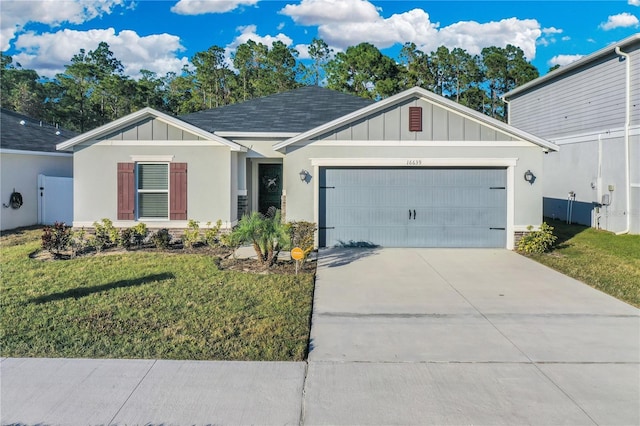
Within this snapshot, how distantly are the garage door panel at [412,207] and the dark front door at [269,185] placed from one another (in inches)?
134

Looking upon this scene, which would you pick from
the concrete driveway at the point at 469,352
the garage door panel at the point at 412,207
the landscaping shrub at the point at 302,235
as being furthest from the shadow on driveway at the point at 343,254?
the concrete driveway at the point at 469,352

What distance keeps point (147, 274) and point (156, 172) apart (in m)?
4.27

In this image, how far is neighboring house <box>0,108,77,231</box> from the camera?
547 inches

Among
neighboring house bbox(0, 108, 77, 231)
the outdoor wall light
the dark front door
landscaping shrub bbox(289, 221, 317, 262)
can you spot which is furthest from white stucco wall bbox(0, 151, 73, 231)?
the outdoor wall light

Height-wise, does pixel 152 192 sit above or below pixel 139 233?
above

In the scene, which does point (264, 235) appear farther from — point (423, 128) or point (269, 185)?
point (269, 185)

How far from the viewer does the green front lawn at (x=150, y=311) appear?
4.76 meters

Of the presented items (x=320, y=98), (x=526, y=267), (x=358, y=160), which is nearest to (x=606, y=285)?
(x=526, y=267)

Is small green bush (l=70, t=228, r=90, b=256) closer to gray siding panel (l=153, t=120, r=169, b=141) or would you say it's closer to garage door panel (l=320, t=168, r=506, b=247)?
gray siding panel (l=153, t=120, r=169, b=141)

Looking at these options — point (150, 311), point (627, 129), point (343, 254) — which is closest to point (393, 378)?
point (150, 311)

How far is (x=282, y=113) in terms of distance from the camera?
47.7ft

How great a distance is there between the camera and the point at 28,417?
3.46 metres

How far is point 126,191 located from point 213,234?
7.94ft

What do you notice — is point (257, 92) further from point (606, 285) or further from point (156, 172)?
point (606, 285)
